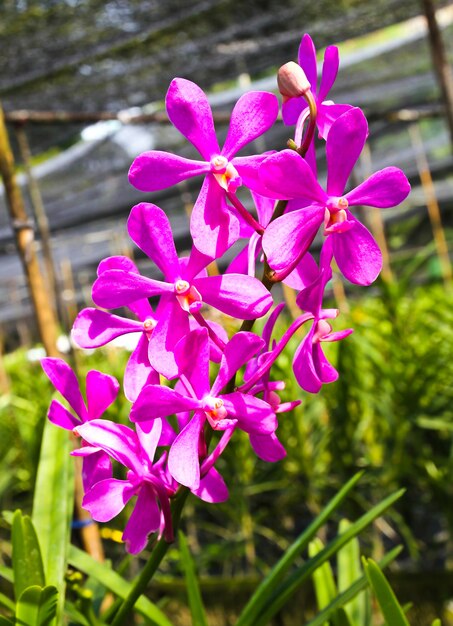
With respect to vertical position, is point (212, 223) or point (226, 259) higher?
point (226, 259)

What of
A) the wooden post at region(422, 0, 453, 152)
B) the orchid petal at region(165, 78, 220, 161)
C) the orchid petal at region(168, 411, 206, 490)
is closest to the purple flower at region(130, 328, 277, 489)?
the orchid petal at region(168, 411, 206, 490)

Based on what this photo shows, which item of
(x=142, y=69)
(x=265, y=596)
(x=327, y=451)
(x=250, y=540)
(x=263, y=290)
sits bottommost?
(x=250, y=540)

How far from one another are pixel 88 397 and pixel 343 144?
0.69 ft

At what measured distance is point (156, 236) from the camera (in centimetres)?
41

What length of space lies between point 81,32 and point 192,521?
2.06 m

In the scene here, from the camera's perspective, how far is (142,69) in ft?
11.6

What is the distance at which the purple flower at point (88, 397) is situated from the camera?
45 cm

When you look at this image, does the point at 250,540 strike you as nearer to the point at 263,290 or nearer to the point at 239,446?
the point at 239,446

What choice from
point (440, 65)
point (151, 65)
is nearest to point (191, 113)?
point (440, 65)

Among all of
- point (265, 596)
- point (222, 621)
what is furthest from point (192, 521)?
point (265, 596)

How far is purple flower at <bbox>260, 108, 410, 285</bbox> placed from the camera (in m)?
0.38

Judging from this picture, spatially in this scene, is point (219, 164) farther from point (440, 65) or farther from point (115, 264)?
point (440, 65)

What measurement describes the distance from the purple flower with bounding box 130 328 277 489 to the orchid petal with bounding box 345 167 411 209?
10cm

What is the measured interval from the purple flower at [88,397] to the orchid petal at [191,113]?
151mm
